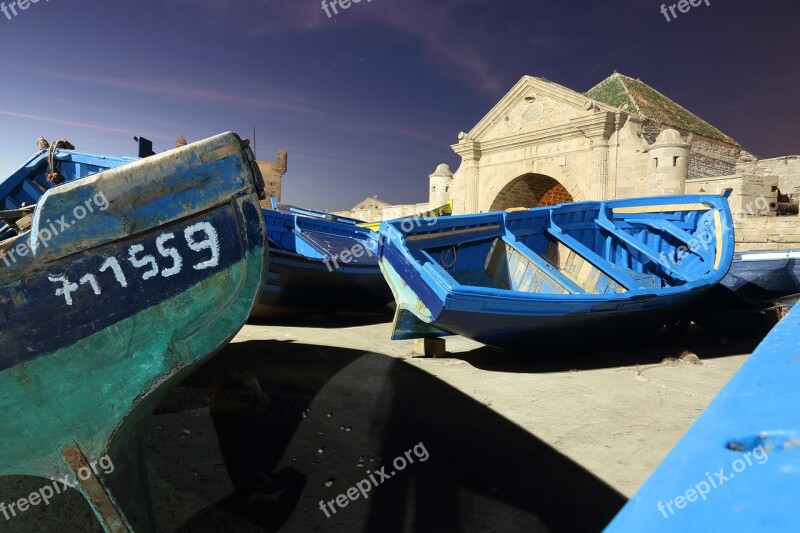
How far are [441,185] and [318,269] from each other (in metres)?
14.0

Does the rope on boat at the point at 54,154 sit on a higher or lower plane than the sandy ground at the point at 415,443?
higher

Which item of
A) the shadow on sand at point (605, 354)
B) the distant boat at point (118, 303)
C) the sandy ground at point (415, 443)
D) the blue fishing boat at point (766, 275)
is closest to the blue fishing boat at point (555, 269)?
the shadow on sand at point (605, 354)

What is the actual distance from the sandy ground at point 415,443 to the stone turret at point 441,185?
15639 millimetres

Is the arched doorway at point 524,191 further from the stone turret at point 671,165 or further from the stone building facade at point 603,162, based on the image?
the stone turret at point 671,165

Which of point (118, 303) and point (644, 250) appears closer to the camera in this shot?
point (118, 303)

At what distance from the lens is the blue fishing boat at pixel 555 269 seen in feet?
16.6

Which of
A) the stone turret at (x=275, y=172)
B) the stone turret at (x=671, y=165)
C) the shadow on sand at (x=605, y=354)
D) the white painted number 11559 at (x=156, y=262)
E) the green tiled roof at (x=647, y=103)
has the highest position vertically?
the green tiled roof at (x=647, y=103)

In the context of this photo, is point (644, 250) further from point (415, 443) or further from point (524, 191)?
point (524, 191)

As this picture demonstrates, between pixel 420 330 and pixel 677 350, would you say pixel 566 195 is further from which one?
pixel 420 330

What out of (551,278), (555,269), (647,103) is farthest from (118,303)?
(647,103)

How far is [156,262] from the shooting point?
2.33 meters

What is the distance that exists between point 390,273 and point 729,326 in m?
5.67

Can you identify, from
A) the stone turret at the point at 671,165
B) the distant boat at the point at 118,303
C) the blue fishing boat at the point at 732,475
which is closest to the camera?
the blue fishing boat at the point at 732,475

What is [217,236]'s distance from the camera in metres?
2.43
